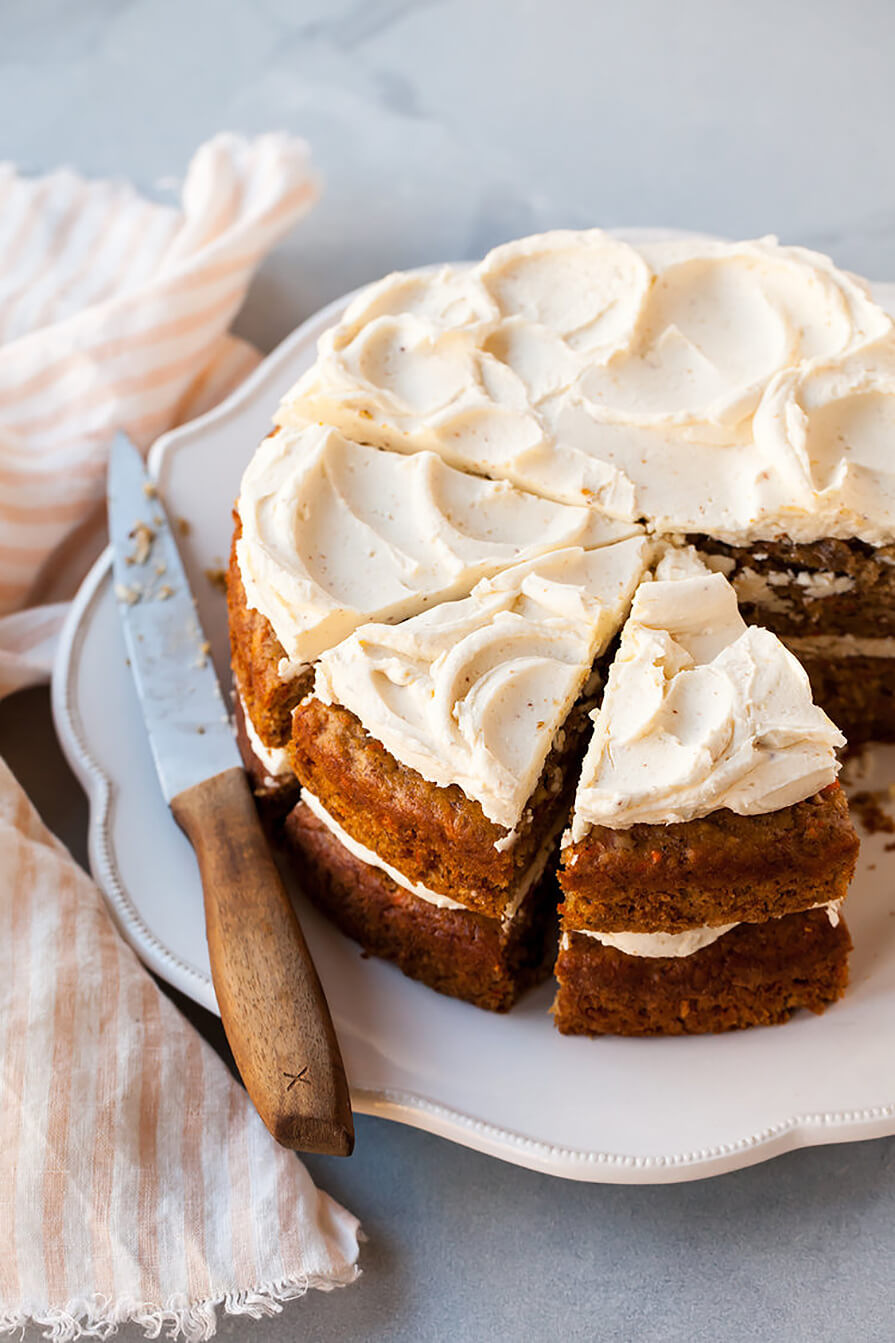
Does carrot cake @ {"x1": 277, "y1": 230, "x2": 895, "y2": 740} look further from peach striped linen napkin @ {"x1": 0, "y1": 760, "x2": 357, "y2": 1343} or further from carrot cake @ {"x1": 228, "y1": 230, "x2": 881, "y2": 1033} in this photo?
peach striped linen napkin @ {"x1": 0, "y1": 760, "x2": 357, "y2": 1343}

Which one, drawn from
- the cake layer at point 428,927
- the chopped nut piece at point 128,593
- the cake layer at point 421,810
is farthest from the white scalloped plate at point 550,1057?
the chopped nut piece at point 128,593

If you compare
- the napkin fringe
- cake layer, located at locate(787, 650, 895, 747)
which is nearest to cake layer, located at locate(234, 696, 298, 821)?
the napkin fringe

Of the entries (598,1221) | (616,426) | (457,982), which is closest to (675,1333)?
(598,1221)

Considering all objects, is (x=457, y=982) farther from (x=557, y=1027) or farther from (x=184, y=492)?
(x=184, y=492)

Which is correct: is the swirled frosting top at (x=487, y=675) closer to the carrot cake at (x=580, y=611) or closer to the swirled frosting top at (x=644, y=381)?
the carrot cake at (x=580, y=611)

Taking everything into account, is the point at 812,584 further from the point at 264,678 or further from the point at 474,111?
the point at 474,111

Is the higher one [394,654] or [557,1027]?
[394,654]

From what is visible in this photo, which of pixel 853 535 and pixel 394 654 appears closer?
pixel 394 654
